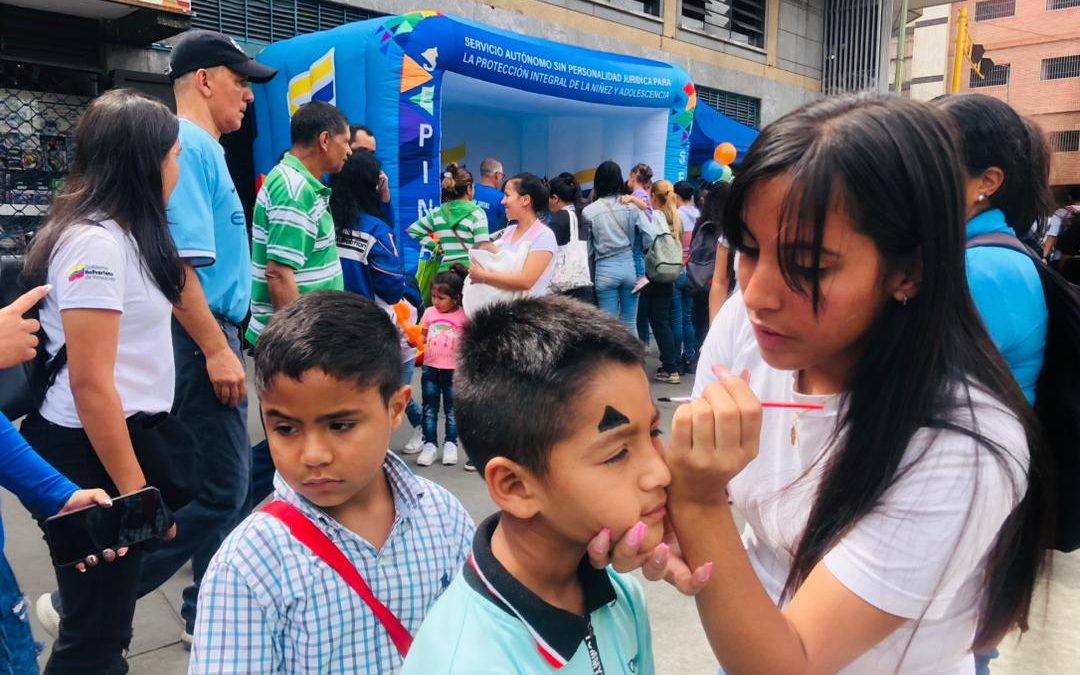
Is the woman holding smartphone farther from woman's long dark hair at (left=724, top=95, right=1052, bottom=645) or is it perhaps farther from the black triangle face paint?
woman's long dark hair at (left=724, top=95, right=1052, bottom=645)

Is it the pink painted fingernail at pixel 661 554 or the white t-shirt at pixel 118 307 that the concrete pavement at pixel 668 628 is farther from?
the pink painted fingernail at pixel 661 554

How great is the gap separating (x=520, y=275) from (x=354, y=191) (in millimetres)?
1220

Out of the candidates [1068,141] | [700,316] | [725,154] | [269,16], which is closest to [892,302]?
[700,316]

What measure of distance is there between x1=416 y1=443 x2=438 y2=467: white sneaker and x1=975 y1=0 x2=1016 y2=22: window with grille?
139ft

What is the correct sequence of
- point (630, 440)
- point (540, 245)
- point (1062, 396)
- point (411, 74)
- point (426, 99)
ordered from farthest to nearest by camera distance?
point (426, 99)
point (411, 74)
point (540, 245)
point (1062, 396)
point (630, 440)

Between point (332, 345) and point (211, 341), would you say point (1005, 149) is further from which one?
point (211, 341)

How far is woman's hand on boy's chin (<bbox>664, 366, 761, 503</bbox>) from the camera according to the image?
0.90 metres

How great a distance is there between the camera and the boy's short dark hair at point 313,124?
11.1 feet

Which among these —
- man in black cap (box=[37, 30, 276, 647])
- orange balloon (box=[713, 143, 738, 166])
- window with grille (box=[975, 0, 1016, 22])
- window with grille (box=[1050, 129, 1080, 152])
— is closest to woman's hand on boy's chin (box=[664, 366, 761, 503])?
man in black cap (box=[37, 30, 276, 647])

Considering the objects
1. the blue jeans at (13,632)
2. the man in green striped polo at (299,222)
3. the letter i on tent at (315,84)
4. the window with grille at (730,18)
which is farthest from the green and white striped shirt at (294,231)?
the window with grille at (730,18)

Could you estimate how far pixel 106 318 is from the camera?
1992mm

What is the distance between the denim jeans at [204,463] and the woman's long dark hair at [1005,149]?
2.24m

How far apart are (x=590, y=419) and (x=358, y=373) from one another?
2.13ft

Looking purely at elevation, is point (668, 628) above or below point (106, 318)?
below
